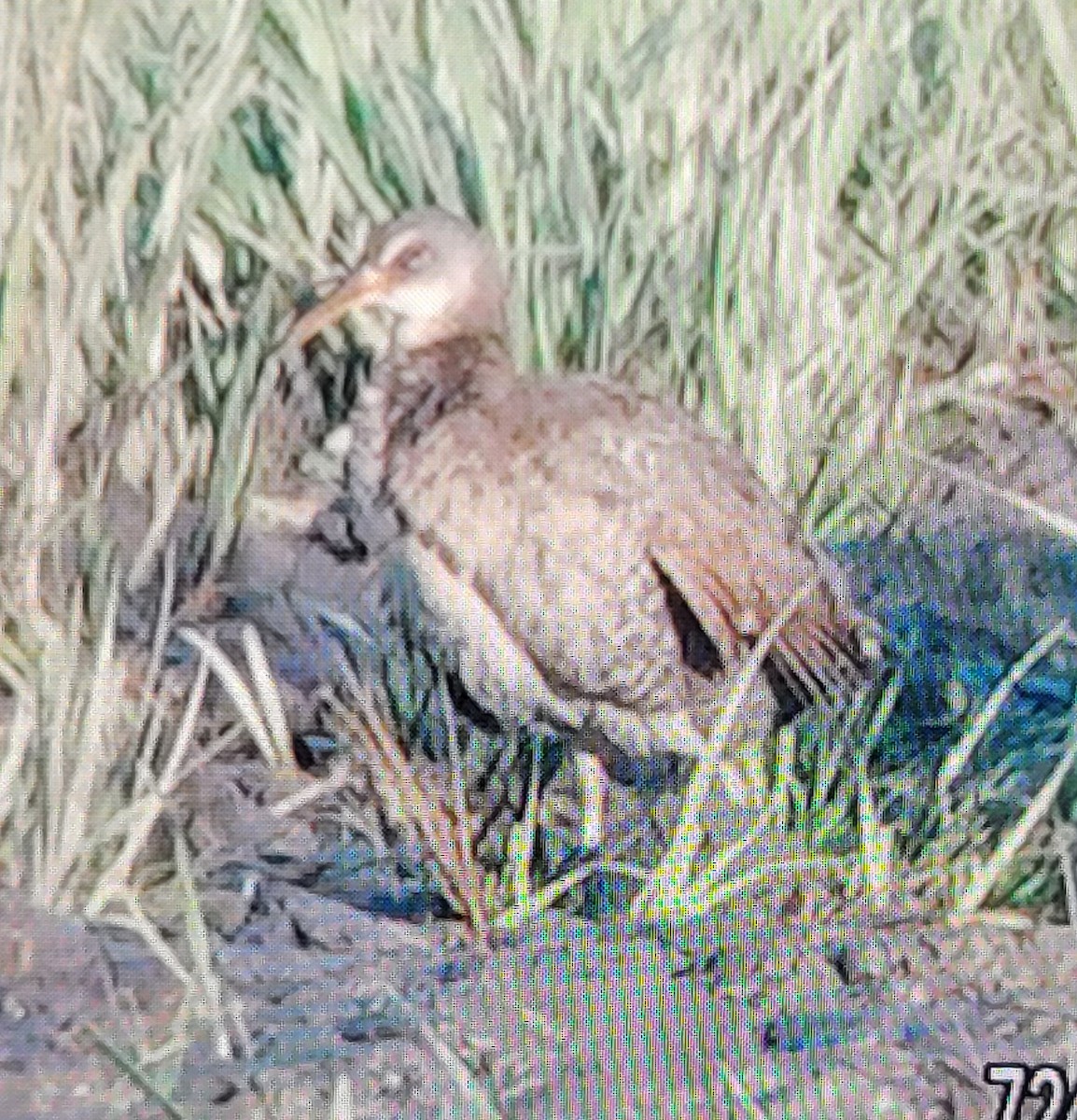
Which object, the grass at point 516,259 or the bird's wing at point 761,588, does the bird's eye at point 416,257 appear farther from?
the bird's wing at point 761,588

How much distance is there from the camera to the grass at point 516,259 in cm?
115

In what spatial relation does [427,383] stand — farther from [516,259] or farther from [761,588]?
[761,588]

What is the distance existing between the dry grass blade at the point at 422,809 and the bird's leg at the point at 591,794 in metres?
0.07

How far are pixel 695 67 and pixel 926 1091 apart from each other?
2.27 feet

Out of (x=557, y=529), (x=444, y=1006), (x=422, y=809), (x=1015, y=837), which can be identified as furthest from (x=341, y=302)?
(x=1015, y=837)

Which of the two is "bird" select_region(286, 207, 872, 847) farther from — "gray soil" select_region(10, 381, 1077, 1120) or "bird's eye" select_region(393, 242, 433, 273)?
"gray soil" select_region(10, 381, 1077, 1120)

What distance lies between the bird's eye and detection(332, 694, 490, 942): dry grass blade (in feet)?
0.92

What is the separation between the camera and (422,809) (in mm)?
1159

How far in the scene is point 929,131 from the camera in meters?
1.22

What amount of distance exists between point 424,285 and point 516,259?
0.21ft

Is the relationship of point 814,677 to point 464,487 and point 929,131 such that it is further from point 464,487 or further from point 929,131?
point 929,131

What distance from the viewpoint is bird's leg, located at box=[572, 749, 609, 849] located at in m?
1.17

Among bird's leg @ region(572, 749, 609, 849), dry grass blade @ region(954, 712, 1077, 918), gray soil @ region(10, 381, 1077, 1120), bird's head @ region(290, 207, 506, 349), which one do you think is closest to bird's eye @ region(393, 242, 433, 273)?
bird's head @ region(290, 207, 506, 349)

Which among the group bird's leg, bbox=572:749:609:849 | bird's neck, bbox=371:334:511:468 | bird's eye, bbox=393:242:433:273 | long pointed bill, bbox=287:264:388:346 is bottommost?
bird's leg, bbox=572:749:609:849
